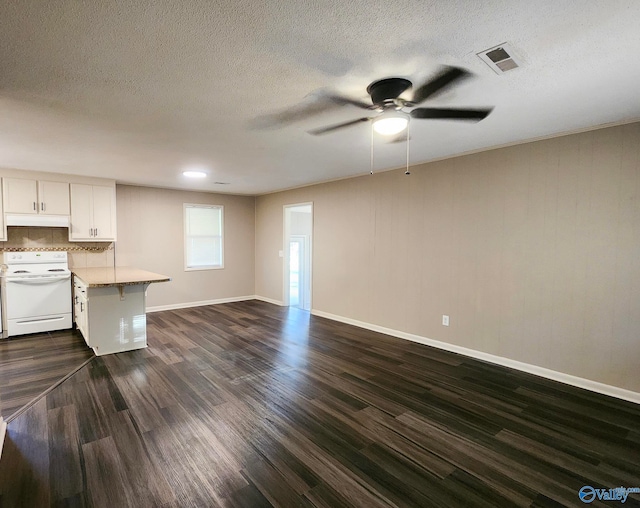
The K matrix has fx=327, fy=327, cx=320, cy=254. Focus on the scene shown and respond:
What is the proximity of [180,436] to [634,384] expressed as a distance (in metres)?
3.77

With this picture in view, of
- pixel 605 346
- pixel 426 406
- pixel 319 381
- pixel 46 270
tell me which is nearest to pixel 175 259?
pixel 46 270

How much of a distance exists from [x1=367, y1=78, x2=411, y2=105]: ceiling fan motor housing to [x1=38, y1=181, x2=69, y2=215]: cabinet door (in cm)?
510

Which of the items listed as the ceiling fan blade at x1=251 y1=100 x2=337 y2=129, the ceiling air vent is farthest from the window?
the ceiling air vent

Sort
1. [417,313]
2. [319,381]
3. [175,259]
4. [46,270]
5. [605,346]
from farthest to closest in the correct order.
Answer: [175,259], [46,270], [417,313], [319,381], [605,346]

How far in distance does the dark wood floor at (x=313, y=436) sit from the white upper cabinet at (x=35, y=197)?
2646 millimetres

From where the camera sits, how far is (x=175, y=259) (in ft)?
21.4

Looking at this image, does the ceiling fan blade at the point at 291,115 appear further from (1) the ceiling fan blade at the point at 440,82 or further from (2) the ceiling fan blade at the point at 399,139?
(2) the ceiling fan blade at the point at 399,139

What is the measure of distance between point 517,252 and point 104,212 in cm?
596

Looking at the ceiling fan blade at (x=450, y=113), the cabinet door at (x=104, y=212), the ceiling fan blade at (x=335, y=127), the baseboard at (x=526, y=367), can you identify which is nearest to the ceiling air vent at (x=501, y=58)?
the ceiling fan blade at (x=450, y=113)

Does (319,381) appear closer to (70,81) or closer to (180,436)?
(180,436)

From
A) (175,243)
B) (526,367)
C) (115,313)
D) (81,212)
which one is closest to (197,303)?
(175,243)

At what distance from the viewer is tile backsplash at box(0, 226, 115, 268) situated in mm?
4902

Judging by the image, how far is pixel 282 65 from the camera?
1886mm

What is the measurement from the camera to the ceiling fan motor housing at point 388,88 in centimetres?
204
